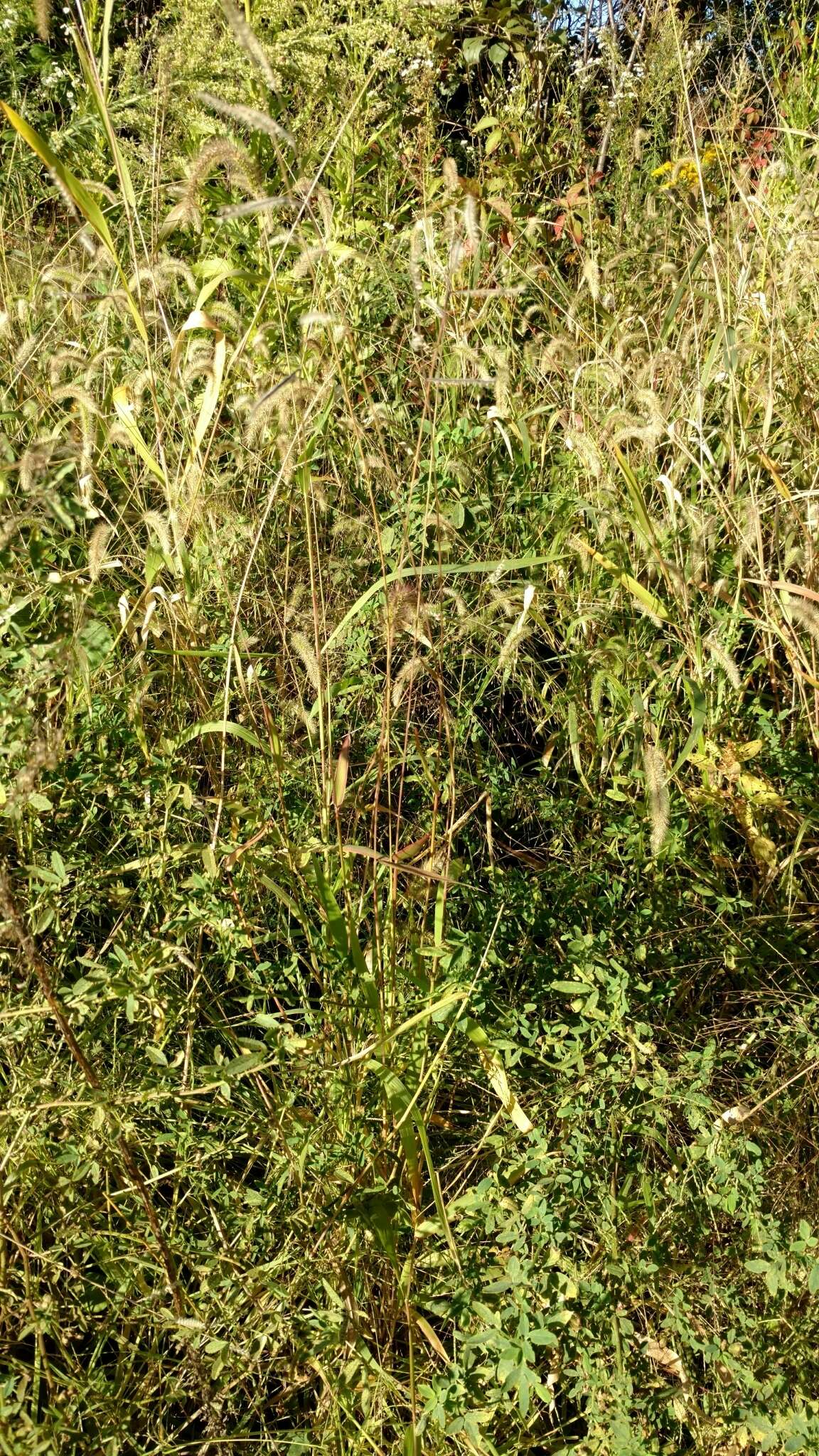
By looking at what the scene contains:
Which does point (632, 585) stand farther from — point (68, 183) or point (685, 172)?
point (685, 172)

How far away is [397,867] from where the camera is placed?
4.69ft

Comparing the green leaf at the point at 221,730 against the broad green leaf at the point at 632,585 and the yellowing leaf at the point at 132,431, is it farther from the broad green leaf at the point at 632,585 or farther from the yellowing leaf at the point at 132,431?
the broad green leaf at the point at 632,585

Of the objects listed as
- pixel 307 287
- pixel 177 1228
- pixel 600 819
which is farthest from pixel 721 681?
pixel 307 287

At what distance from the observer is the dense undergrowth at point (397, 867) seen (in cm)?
137

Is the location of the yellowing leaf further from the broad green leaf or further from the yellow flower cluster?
the yellow flower cluster

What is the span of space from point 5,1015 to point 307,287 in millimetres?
1797

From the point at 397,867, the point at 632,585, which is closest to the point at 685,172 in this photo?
the point at 632,585

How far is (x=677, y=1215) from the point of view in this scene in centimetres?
145

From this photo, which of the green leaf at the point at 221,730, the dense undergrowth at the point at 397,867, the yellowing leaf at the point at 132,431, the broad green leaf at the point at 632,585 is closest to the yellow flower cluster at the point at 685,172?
the dense undergrowth at the point at 397,867

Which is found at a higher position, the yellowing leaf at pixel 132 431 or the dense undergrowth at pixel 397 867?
the yellowing leaf at pixel 132 431

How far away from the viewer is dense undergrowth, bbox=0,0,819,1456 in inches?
54.0

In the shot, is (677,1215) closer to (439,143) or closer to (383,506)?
(383,506)

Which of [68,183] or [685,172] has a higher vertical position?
[68,183]

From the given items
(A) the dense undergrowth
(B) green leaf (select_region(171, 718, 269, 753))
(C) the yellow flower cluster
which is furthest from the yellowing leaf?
(C) the yellow flower cluster
